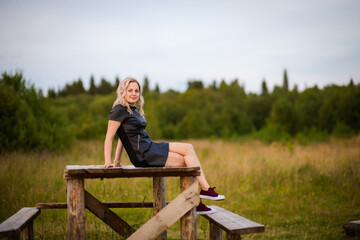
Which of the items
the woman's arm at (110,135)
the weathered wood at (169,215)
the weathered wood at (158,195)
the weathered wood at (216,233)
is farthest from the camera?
the weathered wood at (158,195)

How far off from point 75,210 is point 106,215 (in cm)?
120

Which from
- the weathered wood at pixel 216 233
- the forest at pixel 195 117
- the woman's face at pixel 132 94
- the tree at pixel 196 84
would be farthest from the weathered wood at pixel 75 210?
the tree at pixel 196 84

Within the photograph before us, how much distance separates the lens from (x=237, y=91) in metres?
66.9

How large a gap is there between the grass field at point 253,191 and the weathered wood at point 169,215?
208cm

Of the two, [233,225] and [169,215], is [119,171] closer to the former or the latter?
[169,215]

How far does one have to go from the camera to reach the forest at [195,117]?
1259 cm

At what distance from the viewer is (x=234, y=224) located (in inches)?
124

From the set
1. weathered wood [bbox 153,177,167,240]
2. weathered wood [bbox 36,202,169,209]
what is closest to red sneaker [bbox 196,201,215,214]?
weathered wood [bbox 153,177,167,240]

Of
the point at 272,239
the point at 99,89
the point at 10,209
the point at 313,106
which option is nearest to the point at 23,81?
the point at 10,209

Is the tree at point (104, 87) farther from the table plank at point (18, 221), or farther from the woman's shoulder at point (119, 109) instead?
the woman's shoulder at point (119, 109)

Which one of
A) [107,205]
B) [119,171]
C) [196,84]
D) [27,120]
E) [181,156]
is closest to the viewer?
[119,171]

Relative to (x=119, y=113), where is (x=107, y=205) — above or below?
below

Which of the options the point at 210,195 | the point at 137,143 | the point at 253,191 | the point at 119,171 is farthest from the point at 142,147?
the point at 253,191

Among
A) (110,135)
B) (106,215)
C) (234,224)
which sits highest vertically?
(110,135)
